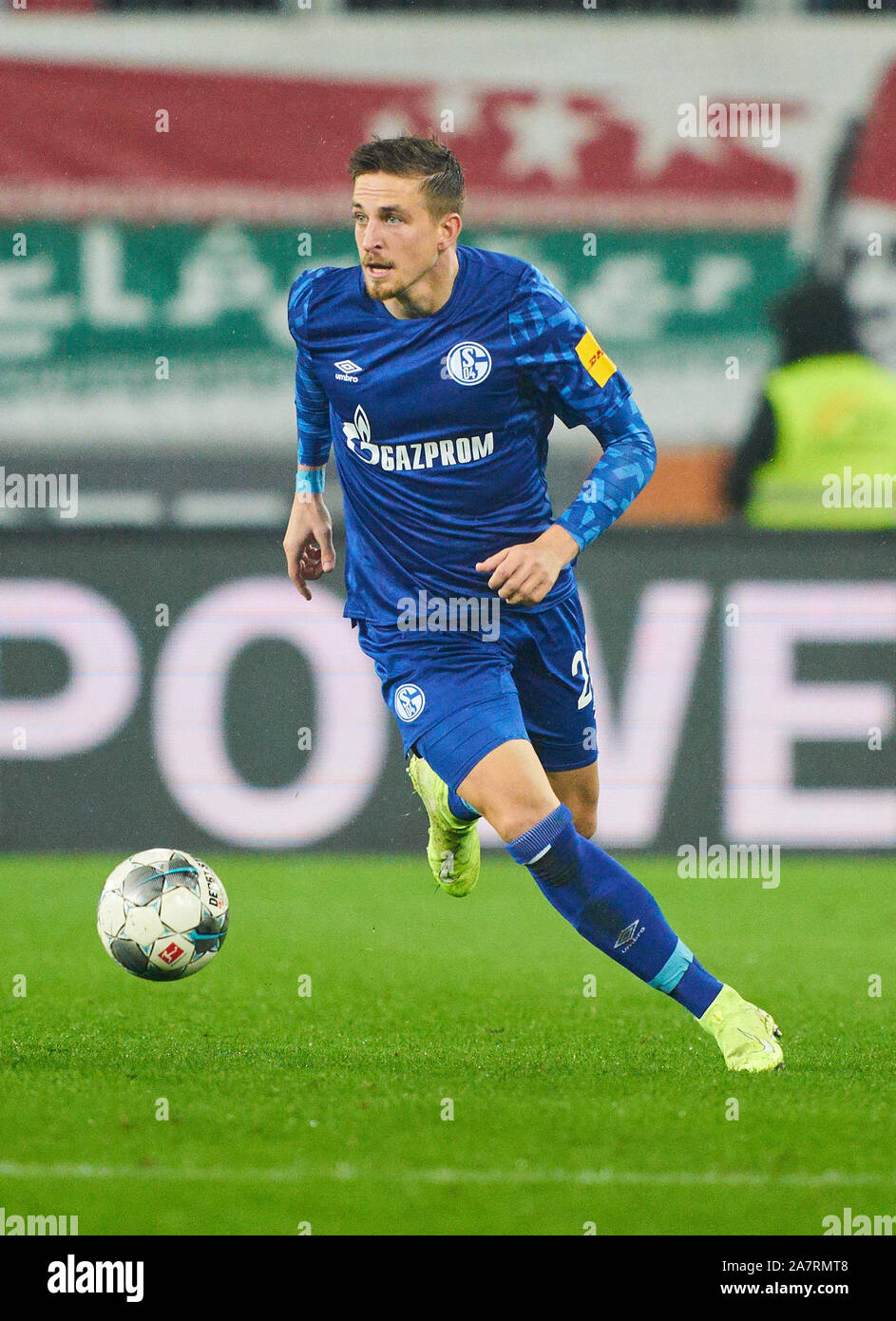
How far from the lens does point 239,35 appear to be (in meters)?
14.8

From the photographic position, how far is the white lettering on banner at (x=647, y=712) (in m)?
8.88

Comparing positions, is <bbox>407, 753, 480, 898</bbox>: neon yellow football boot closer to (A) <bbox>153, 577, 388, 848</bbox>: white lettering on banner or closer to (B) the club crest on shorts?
(B) the club crest on shorts

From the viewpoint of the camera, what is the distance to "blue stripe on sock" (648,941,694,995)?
457 cm

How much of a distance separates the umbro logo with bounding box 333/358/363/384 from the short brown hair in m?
0.45

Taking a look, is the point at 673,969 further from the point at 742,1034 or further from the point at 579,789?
the point at 579,789

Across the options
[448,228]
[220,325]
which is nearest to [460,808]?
[448,228]

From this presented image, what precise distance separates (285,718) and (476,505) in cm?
418

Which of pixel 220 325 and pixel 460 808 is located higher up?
pixel 220 325

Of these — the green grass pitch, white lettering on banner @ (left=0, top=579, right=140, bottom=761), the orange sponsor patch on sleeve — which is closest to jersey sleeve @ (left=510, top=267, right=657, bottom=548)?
the orange sponsor patch on sleeve

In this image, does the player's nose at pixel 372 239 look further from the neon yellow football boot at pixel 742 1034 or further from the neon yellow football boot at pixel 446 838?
the neon yellow football boot at pixel 742 1034

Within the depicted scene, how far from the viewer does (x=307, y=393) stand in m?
5.21

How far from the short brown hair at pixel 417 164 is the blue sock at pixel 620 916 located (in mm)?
1578

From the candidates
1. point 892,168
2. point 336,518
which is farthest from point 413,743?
point 892,168

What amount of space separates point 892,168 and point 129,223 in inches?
239
